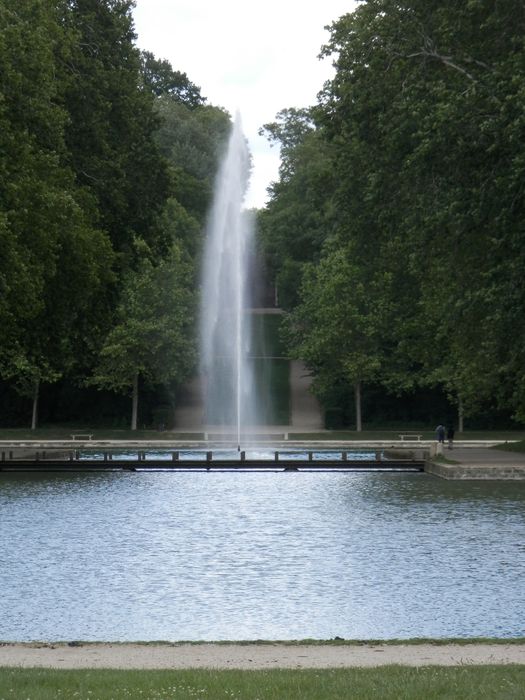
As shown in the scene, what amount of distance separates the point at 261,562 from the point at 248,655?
11255mm

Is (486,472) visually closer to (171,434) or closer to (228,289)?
(228,289)

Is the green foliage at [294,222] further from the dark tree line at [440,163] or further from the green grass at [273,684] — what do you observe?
the green grass at [273,684]

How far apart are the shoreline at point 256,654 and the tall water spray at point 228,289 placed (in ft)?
165

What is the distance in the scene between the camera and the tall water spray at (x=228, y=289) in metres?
66.4

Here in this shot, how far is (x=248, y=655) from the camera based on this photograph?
46.1ft

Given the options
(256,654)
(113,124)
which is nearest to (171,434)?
(113,124)

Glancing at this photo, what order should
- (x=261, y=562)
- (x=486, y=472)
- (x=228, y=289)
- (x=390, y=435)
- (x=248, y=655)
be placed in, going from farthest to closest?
1. (x=390, y=435)
2. (x=228, y=289)
3. (x=486, y=472)
4. (x=261, y=562)
5. (x=248, y=655)

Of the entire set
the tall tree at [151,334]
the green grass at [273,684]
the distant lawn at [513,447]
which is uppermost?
the tall tree at [151,334]

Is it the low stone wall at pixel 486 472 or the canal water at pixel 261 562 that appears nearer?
the canal water at pixel 261 562

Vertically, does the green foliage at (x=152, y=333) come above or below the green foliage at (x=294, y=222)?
below

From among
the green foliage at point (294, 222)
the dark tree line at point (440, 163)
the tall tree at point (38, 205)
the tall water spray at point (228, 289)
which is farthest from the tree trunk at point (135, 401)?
the tall tree at point (38, 205)

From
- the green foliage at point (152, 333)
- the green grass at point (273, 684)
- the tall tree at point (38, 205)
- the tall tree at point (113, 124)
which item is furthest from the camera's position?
the green foliage at point (152, 333)

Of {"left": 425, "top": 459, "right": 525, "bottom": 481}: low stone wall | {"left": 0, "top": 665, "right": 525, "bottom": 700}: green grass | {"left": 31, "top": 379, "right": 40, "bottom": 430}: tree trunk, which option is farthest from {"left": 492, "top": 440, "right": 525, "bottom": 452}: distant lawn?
{"left": 0, "top": 665, "right": 525, "bottom": 700}: green grass

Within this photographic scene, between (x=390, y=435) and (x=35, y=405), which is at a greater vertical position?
(x=35, y=405)
